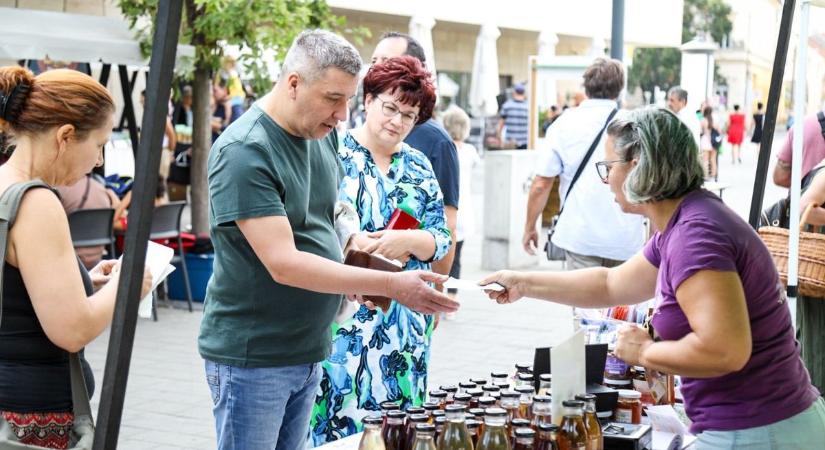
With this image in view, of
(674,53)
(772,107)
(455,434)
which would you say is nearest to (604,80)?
(772,107)

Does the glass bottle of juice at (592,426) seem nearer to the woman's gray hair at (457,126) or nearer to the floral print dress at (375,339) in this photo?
the floral print dress at (375,339)

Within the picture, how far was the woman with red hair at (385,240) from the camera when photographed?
382 cm

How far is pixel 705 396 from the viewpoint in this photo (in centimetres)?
285

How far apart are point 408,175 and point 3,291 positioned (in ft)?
5.78

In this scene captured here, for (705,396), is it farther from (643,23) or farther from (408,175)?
(643,23)

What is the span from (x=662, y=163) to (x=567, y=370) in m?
0.61

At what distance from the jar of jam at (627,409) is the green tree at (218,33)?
6704 millimetres

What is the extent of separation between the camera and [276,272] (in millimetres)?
2992

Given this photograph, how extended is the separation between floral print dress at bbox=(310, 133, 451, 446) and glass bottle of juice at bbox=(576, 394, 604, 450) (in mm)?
1052

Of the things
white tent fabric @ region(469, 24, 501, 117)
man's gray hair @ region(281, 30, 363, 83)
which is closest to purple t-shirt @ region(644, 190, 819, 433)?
man's gray hair @ region(281, 30, 363, 83)

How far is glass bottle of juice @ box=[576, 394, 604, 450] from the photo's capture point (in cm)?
284

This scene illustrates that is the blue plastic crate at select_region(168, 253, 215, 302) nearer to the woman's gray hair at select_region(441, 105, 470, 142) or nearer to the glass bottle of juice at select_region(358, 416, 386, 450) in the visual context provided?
the woman's gray hair at select_region(441, 105, 470, 142)

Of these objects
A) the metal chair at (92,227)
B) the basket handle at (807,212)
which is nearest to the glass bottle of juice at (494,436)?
the basket handle at (807,212)

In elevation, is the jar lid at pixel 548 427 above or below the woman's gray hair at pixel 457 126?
below
